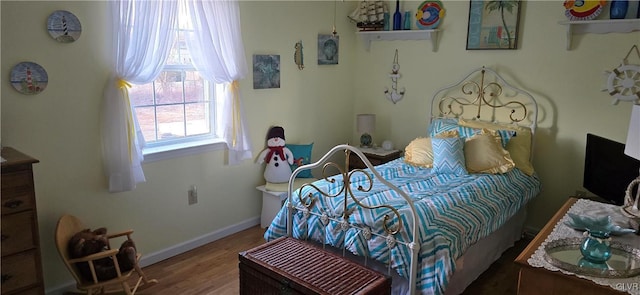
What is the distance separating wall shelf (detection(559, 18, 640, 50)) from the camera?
10.4 ft

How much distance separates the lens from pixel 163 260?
328cm

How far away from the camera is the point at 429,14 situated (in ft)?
13.4

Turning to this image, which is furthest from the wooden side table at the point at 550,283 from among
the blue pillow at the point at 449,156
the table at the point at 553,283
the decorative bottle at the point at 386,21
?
the decorative bottle at the point at 386,21

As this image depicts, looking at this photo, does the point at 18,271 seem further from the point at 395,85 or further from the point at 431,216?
the point at 395,85

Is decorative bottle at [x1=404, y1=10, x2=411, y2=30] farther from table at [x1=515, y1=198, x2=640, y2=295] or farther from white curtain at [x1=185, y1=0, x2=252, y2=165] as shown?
table at [x1=515, y1=198, x2=640, y2=295]

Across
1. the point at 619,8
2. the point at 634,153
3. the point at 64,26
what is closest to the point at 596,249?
the point at 634,153

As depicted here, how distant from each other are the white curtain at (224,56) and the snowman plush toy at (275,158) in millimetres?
237

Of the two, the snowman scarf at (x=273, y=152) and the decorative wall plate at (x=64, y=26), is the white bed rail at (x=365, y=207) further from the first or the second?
the decorative wall plate at (x=64, y=26)

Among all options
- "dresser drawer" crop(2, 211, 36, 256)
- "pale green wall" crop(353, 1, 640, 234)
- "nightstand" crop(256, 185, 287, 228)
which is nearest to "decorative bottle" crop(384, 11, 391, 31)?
"pale green wall" crop(353, 1, 640, 234)

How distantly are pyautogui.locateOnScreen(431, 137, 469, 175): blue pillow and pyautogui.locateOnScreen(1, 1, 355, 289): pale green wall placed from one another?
53.5 inches

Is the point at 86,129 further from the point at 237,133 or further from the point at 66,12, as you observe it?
the point at 237,133

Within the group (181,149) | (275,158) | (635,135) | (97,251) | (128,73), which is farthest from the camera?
(275,158)

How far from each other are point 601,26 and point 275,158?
2.69 meters

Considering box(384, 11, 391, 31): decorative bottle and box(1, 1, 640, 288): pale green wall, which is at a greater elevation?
box(384, 11, 391, 31): decorative bottle
